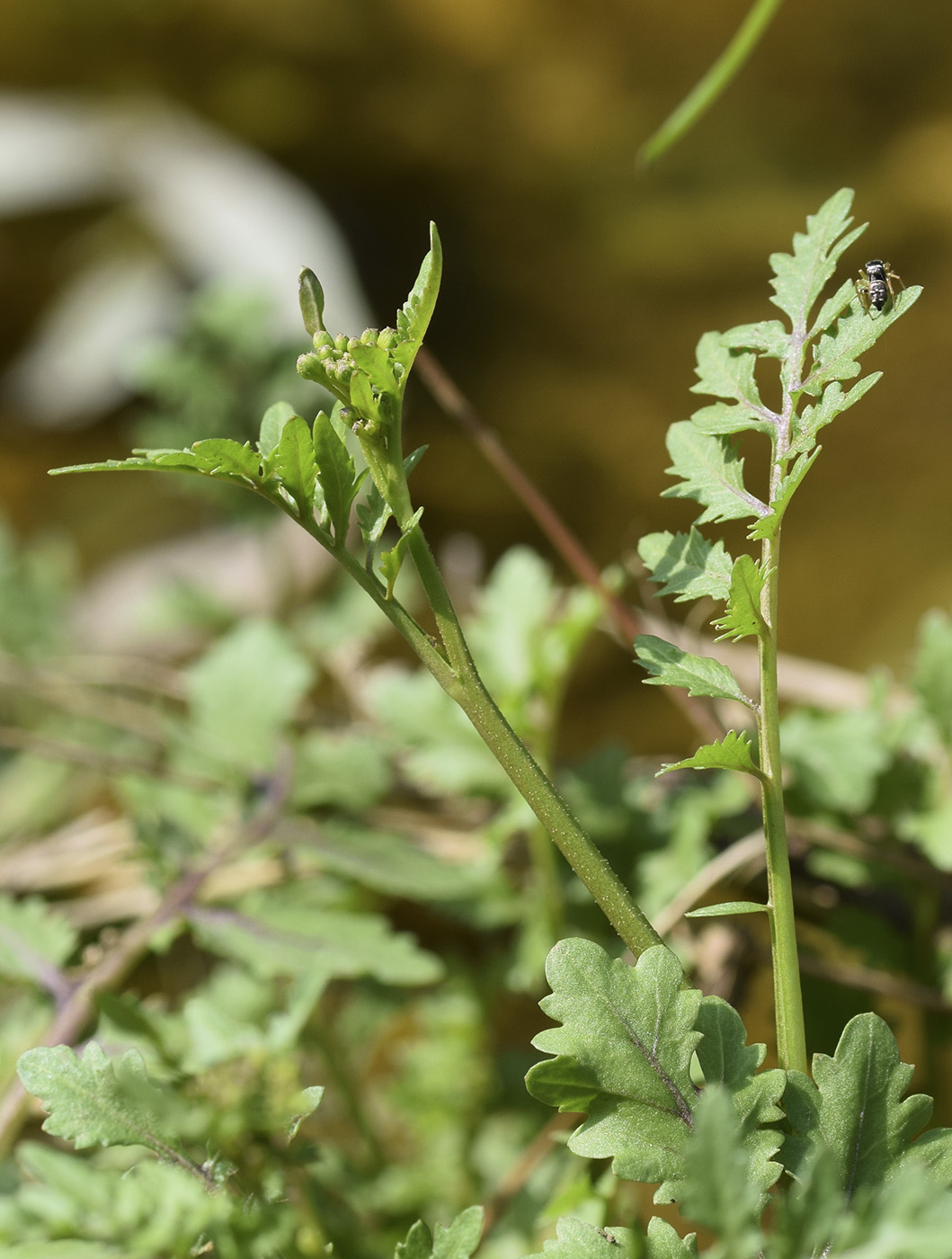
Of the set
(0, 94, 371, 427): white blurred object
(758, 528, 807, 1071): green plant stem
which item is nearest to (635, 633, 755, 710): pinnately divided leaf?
(758, 528, 807, 1071): green plant stem

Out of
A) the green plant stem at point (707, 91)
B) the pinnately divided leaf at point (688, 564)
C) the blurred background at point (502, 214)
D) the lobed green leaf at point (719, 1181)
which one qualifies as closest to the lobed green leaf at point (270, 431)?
Result: the pinnately divided leaf at point (688, 564)

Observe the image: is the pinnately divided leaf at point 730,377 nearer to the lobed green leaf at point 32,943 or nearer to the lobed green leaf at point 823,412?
the lobed green leaf at point 823,412

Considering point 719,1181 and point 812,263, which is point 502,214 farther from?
point 719,1181

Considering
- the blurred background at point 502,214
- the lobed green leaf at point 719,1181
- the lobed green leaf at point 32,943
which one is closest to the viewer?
the lobed green leaf at point 719,1181

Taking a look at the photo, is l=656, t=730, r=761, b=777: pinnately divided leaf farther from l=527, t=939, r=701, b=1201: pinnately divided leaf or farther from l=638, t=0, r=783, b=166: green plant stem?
l=638, t=0, r=783, b=166: green plant stem

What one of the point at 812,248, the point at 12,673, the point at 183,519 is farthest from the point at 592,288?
the point at 812,248

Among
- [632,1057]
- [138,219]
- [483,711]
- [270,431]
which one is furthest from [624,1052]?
[138,219]

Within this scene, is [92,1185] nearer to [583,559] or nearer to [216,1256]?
[216,1256]

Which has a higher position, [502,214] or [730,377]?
[730,377]
